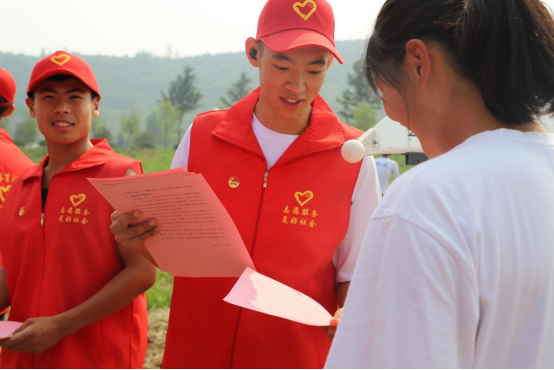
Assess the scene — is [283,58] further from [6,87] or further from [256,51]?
[6,87]

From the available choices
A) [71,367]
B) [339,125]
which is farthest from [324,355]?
[71,367]

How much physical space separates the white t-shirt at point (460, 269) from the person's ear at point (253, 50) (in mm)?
1358

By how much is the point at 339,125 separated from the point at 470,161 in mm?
1274

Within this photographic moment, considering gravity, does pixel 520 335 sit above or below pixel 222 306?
above

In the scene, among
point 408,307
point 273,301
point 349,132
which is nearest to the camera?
point 408,307

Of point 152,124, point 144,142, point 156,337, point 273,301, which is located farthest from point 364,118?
point 273,301

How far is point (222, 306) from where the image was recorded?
6.70 ft

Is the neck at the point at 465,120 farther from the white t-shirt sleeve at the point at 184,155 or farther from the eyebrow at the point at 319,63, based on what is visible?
the white t-shirt sleeve at the point at 184,155

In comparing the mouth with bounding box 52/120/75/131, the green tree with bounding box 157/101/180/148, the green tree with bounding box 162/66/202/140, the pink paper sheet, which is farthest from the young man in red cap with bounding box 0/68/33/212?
the green tree with bounding box 162/66/202/140

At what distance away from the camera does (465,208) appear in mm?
866

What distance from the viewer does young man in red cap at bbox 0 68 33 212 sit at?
312 cm

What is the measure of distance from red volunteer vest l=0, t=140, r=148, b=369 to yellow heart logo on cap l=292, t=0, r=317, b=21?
38.7 inches

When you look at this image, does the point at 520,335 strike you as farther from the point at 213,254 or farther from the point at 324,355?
the point at 324,355

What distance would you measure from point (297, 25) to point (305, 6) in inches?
4.1
